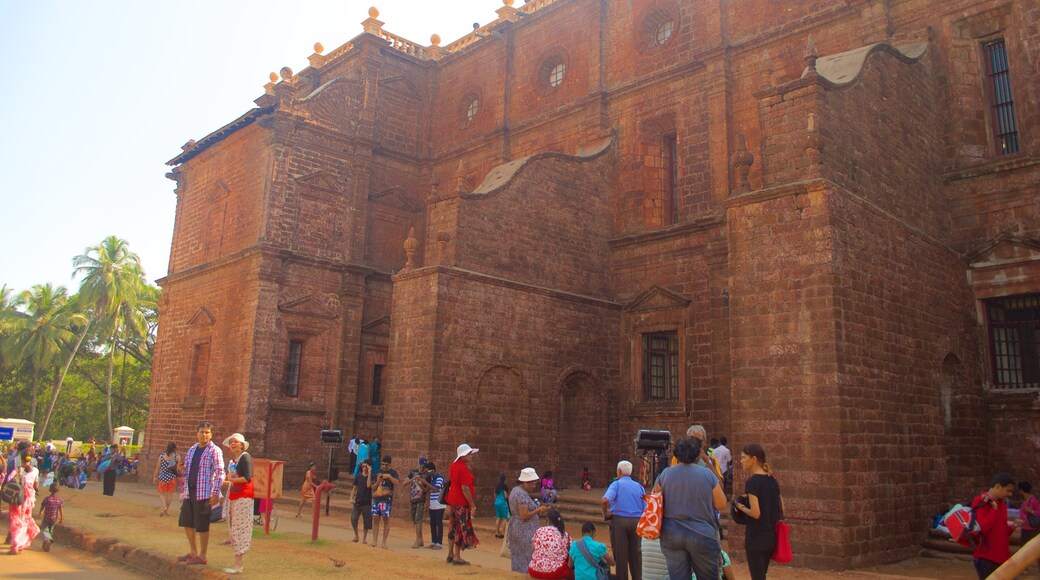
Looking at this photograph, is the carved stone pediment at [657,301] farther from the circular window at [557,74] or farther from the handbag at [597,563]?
the handbag at [597,563]

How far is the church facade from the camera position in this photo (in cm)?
1071

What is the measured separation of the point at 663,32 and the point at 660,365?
822 cm

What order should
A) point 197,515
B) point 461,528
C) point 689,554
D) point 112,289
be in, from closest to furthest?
point 689,554 → point 197,515 → point 461,528 → point 112,289

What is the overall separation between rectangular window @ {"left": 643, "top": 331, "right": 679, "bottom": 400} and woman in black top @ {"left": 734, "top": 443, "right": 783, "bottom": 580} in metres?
10.8

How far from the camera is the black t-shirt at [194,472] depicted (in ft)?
27.9

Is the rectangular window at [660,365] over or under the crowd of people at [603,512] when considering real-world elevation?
over

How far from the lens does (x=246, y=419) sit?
19.6 meters

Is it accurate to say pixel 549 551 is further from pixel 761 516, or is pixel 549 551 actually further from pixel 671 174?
pixel 671 174

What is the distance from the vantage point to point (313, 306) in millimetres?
21234

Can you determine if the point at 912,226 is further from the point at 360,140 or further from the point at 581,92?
the point at 360,140

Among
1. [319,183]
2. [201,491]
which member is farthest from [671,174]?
[201,491]

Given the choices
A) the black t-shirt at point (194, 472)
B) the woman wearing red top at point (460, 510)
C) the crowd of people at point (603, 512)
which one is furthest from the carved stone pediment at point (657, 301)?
the black t-shirt at point (194, 472)

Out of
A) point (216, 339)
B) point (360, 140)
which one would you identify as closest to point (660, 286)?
point (360, 140)

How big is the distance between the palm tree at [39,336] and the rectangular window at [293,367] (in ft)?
98.9
